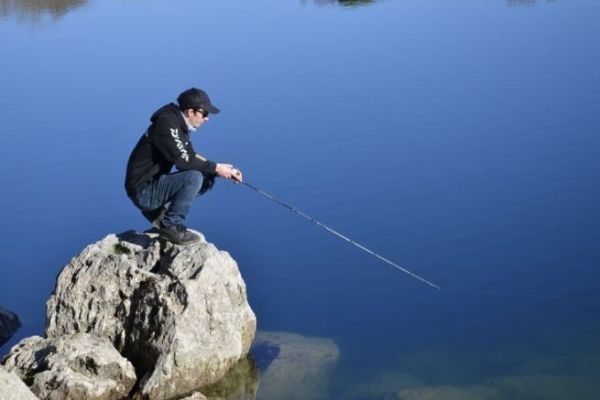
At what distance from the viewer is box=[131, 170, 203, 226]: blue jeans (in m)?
10.2

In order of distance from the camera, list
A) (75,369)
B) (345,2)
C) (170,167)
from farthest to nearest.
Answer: (345,2), (170,167), (75,369)

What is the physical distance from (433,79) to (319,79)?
220cm

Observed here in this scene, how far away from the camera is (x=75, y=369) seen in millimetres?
9516

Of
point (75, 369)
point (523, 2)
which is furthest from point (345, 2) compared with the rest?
point (75, 369)

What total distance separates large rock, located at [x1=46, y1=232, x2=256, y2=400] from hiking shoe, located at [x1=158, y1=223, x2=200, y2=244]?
8cm

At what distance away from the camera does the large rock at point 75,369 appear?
9.28 m

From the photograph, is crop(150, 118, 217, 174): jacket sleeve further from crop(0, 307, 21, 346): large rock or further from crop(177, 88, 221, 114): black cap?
crop(0, 307, 21, 346): large rock

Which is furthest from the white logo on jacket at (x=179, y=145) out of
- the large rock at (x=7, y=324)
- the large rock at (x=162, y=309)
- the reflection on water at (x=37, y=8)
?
the reflection on water at (x=37, y=8)

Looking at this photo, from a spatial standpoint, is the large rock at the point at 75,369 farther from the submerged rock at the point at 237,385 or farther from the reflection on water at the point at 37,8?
the reflection on water at the point at 37,8

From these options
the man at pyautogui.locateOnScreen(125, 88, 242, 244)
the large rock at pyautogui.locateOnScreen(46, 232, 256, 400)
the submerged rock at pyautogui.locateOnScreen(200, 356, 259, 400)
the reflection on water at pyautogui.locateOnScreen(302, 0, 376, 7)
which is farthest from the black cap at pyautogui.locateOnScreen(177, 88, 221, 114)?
the reflection on water at pyautogui.locateOnScreen(302, 0, 376, 7)

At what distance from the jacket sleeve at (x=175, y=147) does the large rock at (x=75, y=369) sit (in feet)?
6.13

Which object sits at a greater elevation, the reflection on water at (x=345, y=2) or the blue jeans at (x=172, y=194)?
the reflection on water at (x=345, y=2)

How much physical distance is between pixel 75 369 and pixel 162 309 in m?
0.97

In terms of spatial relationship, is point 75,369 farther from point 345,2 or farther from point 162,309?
point 345,2
